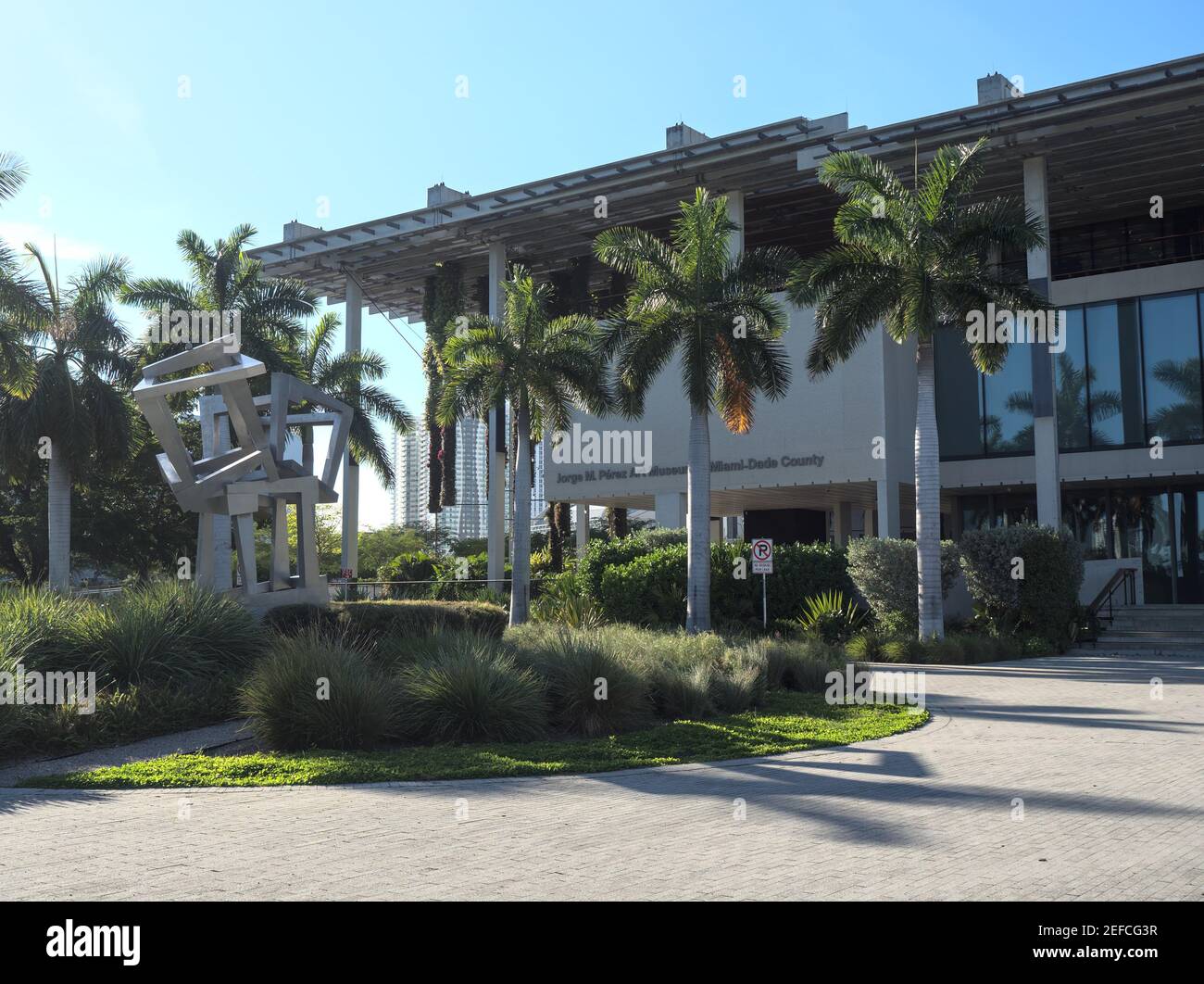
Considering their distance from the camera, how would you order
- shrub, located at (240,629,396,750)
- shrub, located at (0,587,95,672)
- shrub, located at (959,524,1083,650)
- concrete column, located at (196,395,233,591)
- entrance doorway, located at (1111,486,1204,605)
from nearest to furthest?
shrub, located at (240,629,396,750) < shrub, located at (0,587,95,672) < concrete column, located at (196,395,233,591) < shrub, located at (959,524,1083,650) < entrance doorway, located at (1111,486,1204,605)

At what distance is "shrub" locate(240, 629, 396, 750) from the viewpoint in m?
10.6

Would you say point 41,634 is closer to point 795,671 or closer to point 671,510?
point 795,671

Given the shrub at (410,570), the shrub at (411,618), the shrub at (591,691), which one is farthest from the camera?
the shrub at (410,570)

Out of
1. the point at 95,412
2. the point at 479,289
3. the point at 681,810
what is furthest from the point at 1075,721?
the point at 479,289

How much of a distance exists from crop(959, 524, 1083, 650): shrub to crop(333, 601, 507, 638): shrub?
1053cm

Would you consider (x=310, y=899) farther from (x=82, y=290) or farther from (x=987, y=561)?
(x=82, y=290)

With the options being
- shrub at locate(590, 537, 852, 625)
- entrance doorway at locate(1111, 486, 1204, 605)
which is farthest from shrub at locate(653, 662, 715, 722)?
entrance doorway at locate(1111, 486, 1204, 605)

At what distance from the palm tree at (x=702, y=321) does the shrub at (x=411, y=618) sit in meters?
6.36

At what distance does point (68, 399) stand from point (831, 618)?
19.1 meters

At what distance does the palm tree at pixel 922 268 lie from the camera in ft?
72.8

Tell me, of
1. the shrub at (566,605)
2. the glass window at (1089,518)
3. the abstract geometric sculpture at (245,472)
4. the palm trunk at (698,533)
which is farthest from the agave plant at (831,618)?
the glass window at (1089,518)

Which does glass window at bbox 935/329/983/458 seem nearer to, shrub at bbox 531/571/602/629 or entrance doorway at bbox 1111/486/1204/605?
entrance doorway at bbox 1111/486/1204/605

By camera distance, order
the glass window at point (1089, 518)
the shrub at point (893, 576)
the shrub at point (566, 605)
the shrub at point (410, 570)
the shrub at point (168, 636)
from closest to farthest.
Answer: the shrub at point (168, 636) < the shrub at point (893, 576) < the shrub at point (566, 605) < the glass window at point (1089, 518) < the shrub at point (410, 570)

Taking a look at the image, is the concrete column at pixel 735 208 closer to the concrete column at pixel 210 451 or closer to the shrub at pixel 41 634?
the concrete column at pixel 210 451
